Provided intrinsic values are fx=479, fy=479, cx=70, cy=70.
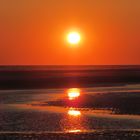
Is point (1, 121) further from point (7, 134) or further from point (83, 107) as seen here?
point (83, 107)

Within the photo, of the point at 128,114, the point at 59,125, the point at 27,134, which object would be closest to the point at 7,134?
the point at 27,134

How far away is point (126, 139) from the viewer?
711 inches

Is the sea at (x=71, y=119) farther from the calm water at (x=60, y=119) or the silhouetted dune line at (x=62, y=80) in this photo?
the silhouetted dune line at (x=62, y=80)

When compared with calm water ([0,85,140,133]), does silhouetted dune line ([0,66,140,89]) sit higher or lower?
higher

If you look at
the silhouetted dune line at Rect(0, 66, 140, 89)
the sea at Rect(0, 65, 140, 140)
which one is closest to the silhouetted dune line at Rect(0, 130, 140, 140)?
the sea at Rect(0, 65, 140, 140)

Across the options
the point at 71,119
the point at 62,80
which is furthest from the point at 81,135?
the point at 62,80

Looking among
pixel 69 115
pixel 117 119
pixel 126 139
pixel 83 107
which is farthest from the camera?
pixel 83 107

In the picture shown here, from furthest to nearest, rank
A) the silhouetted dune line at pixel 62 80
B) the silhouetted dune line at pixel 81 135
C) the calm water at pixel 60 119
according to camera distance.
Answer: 1. the silhouetted dune line at pixel 62 80
2. the calm water at pixel 60 119
3. the silhouetted dune line at pixel 81 135

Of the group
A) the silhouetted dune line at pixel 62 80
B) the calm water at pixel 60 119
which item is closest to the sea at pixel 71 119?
the calm water at pixel 60 119

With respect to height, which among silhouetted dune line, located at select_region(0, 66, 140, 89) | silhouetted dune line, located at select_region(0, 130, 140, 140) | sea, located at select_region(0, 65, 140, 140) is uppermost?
silhouetted dune line, located at select_region(0, 66, 140, 89)

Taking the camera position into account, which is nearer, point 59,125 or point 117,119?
point 59,125

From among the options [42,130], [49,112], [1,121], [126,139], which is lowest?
[126,139]

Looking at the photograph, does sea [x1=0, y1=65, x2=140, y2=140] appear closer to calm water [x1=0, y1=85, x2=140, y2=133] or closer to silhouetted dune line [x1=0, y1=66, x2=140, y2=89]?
calm water [x1=0, y1=85, x2=140, y2=133]

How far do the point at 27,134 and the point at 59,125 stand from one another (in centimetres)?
282
